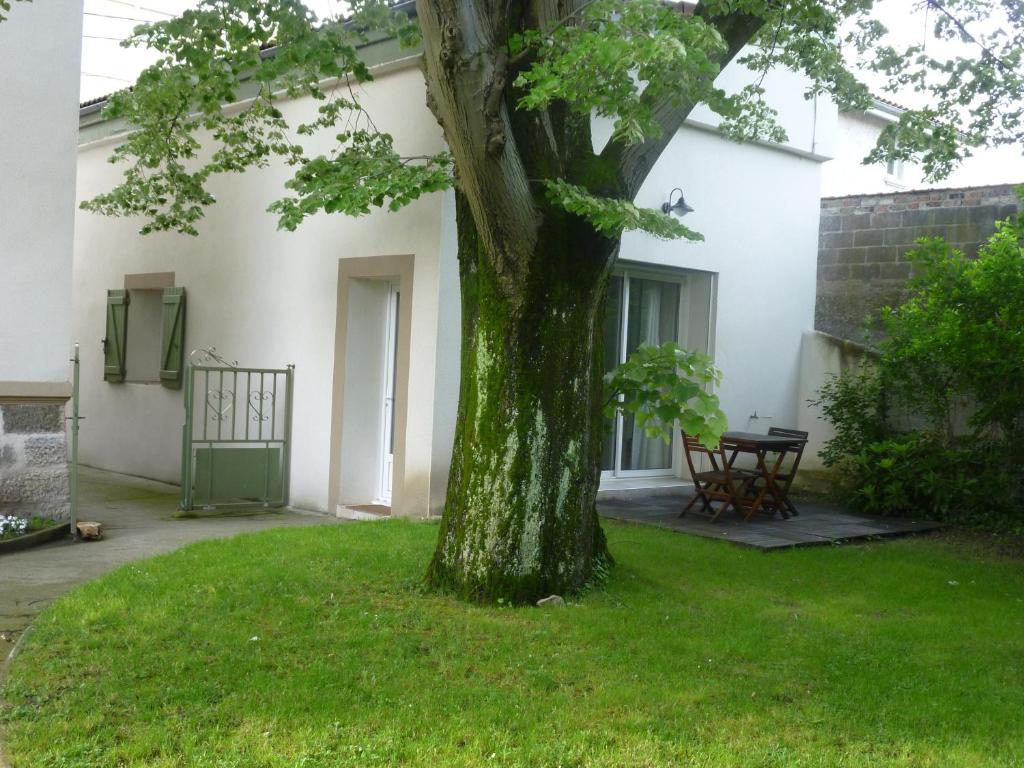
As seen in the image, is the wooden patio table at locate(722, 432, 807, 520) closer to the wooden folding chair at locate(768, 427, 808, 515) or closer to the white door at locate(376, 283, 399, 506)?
the wooden folding chair at locate(768, 427, 808, 515)

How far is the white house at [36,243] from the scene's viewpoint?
8500mm

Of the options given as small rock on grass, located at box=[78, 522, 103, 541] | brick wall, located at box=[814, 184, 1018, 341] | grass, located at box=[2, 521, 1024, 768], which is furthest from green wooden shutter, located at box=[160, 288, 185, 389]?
brick wall, located at box=[814, 184, 1018, 341]

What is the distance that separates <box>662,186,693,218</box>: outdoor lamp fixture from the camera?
11.0m

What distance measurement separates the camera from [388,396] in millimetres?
10438

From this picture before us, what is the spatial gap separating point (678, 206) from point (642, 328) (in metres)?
1.41

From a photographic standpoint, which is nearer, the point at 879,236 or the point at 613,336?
the point at 613,336

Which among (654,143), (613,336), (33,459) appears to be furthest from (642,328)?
(33,459)

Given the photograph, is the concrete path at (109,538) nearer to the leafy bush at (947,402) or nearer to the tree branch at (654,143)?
the tree branch at (654,143)

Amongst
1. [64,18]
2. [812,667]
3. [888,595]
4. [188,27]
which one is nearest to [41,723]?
[812,667]

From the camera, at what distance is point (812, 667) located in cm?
529

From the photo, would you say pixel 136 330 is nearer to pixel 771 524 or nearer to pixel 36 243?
pixel 36 243

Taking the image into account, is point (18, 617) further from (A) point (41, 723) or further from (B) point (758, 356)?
(B) point (758, 356)

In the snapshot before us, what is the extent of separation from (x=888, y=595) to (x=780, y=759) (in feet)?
11.0

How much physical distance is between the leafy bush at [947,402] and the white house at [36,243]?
7.55 m
